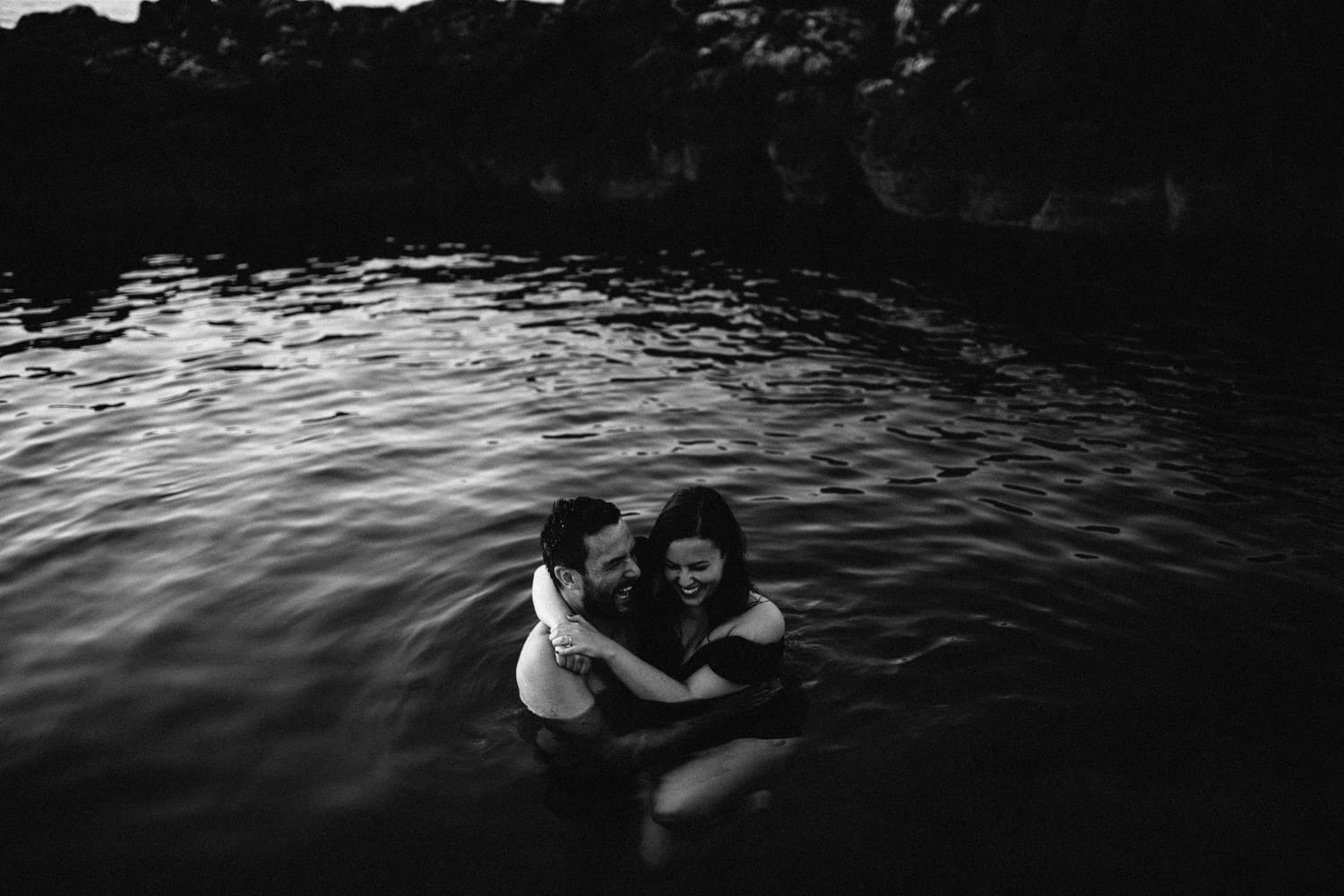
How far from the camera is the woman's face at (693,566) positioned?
5.29 m

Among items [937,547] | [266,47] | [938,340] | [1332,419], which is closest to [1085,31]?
[938,340]

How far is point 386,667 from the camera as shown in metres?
6.63

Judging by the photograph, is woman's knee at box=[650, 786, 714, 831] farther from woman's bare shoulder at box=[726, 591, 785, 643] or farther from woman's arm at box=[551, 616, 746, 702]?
woman's bare shoulder at box=[726, 591, 785, 643]

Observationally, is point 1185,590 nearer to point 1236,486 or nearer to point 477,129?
point 1236,486

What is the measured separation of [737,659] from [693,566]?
2.16 ft

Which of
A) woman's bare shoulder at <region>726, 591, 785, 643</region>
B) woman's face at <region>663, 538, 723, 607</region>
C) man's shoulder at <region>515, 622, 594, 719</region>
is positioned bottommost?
man's shoulder at <region>515, 622, 594, 719</region>

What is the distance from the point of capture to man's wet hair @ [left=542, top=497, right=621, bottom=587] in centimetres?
517

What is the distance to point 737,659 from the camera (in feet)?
17.8

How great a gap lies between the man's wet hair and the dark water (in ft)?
4.54

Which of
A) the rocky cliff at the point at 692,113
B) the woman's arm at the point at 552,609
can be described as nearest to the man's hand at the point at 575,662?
the woman's arm at the point at 552,609

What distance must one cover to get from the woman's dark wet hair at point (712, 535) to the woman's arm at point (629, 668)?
1.40 ft

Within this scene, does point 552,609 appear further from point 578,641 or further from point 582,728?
point 582,728

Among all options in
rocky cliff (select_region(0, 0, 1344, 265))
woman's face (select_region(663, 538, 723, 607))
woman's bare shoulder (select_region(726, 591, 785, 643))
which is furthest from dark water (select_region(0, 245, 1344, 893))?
rocky cliff (select_region(0, 0, 1344, 265))

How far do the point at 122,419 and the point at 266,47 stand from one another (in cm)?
3600
